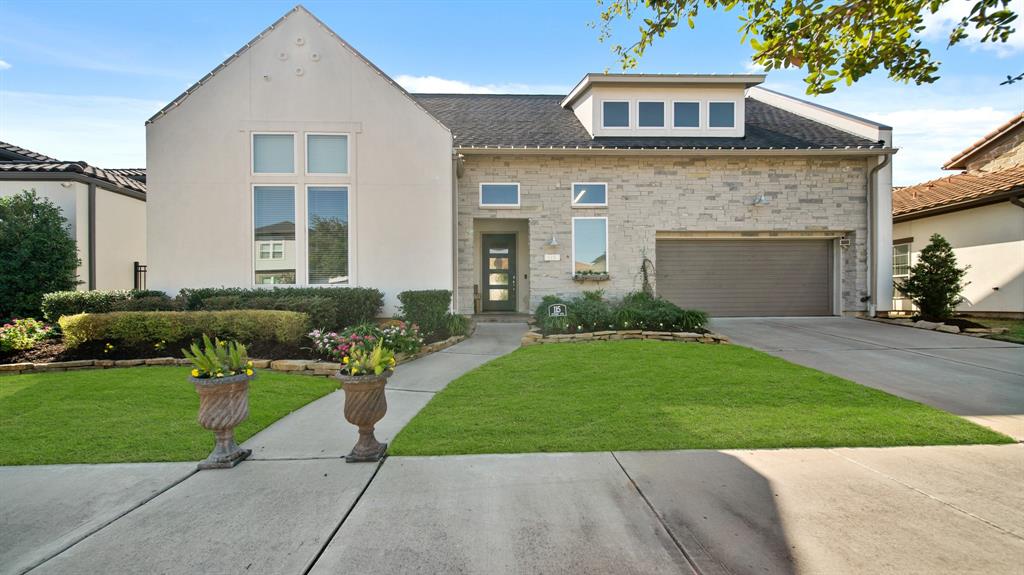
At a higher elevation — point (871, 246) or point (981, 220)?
point (981, 220)

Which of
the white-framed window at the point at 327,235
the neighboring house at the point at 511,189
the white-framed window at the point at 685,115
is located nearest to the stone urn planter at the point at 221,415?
the neighboring house at the point at 511,189

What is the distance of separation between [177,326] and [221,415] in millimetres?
4604

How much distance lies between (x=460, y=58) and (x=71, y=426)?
10.6m

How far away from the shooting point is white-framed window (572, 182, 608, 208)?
12.6 meters

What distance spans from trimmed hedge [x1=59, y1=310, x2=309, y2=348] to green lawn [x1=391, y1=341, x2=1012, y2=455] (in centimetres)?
320

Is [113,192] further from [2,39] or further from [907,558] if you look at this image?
[907,558]

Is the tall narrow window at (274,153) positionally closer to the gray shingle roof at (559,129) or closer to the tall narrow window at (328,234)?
the tall narrow window at (328,234)

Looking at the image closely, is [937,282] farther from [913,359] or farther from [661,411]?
[661,411]

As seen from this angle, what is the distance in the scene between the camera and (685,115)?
13414mm

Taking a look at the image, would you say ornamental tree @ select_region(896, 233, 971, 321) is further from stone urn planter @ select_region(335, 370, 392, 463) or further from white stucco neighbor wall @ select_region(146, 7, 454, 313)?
stone urn planter @ select_region(335, 370, 392, 463)

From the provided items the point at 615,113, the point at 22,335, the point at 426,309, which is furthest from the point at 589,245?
the point at 22,335

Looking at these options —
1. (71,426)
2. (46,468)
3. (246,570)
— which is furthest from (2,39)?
(246,570)

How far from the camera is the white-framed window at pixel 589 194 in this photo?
1257cm

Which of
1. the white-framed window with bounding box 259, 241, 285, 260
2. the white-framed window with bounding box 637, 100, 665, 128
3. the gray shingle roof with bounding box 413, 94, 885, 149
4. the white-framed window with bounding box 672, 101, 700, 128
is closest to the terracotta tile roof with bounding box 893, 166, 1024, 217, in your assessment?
the gray shingle roof with bounding box 413, 94, 885, 149
